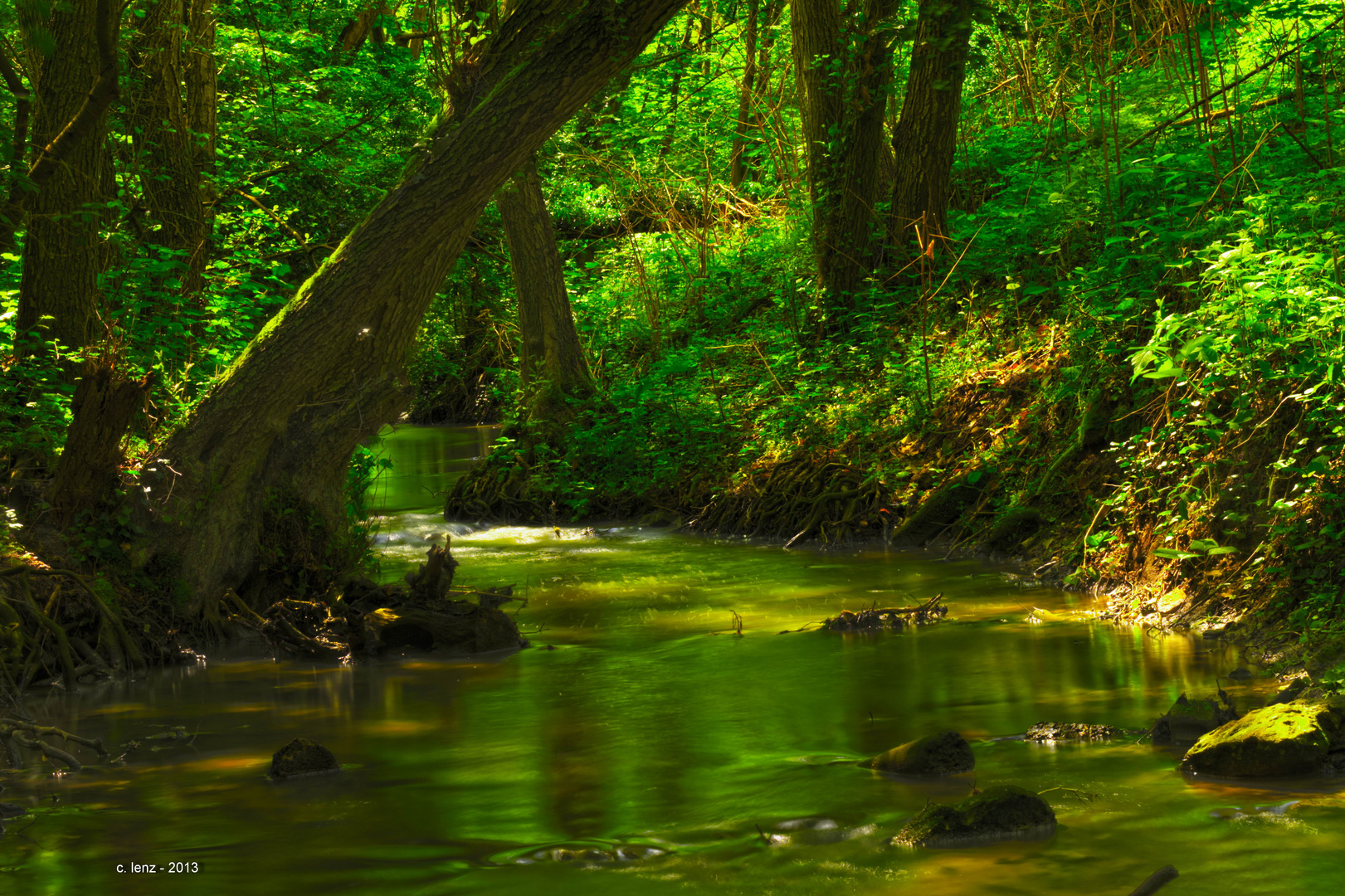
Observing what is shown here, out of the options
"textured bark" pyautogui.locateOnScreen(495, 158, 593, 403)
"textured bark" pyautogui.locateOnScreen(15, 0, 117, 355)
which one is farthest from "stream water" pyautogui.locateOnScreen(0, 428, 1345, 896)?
"textured bark" pyautogui.locateOnScreen(495, 158, 593, 403)

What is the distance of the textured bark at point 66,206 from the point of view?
421 inches

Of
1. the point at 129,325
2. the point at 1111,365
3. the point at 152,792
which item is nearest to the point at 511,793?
the point at 152,792

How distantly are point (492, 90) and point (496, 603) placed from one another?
375 cm

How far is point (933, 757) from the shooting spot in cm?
557

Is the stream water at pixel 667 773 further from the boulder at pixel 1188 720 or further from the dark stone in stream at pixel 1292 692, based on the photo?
the dark stone in stream at pixel 1292 692

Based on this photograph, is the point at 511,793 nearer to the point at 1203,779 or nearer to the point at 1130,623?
the point at 1203,779

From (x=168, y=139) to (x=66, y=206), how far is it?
225cm

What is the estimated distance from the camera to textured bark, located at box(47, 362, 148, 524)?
8.55 m

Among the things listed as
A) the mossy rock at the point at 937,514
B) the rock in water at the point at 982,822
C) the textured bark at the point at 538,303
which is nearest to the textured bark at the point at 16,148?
the rock in water at the point at 982,822

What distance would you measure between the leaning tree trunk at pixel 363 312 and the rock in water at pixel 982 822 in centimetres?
578

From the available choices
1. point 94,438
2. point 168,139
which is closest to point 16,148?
point 94,438

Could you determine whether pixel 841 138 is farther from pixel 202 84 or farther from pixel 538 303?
pixel 202 84

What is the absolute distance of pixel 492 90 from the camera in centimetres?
914

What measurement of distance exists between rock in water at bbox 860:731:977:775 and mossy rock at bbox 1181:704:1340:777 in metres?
0.87
